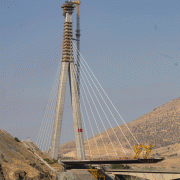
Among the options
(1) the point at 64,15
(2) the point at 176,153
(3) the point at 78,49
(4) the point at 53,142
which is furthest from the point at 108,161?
(2) the point at 176,153

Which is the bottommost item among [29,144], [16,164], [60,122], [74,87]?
[16,164]

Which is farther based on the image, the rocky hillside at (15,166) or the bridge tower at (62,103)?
the bridge tower at (62,103)

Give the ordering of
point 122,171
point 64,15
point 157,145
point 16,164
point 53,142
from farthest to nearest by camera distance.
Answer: point 157,145 → point 122,171 → point 64,15 → point 53,142 → point 16,164

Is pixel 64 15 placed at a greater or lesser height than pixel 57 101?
greater

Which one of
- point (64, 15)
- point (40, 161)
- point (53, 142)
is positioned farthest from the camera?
point (64, 15)

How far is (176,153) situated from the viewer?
17325 centimetres

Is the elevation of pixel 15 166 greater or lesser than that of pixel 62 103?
lesser

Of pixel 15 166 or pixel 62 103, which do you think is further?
pixel 62 103

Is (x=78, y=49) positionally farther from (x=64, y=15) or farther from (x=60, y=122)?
(x=60, y=122)

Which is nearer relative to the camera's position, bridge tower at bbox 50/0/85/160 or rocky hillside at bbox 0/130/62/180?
rocky hillside at bbox 0/130/62/180

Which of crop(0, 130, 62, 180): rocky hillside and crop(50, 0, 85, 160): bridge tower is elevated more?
crop(50, 0, 85, 160): bridge tower

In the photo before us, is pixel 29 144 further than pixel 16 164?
Yes

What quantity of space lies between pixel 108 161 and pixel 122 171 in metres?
20.5

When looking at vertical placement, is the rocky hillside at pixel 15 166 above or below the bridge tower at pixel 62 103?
below
